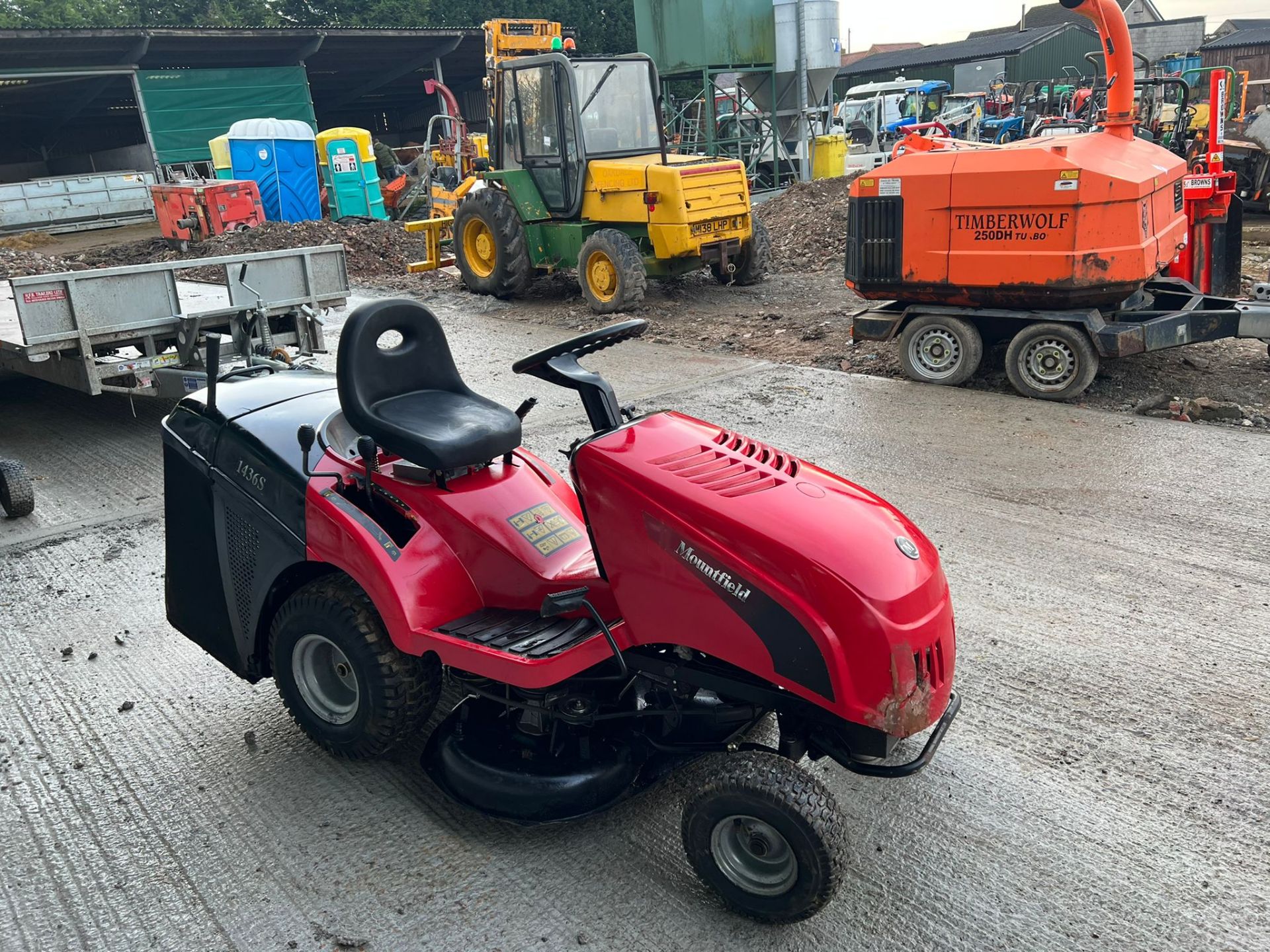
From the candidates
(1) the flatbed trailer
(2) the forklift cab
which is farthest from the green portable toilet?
(1) the flatbed trailer

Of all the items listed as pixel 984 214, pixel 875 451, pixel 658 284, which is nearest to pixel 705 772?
pixel 875 451

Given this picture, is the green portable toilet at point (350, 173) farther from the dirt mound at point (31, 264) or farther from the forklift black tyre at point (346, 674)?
the forklift black tyre at point (346, 674)

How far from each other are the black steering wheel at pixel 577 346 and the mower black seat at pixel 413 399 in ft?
0.92

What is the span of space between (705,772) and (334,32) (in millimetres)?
31324

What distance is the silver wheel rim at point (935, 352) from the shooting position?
7461 mm

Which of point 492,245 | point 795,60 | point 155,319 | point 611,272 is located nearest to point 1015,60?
point 795,60

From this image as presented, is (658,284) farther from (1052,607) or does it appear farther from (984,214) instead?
(1052,607)

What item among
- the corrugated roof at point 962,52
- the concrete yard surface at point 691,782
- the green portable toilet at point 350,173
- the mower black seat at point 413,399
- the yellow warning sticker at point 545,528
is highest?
the corrugated roof at point 962,52

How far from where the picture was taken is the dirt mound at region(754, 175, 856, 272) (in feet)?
44.5

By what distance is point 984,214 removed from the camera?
6867 mm

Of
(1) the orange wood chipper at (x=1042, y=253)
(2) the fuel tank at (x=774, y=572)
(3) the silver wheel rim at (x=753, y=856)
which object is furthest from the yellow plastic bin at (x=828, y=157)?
(3) the silver wheel rim at (x=753, y=856)

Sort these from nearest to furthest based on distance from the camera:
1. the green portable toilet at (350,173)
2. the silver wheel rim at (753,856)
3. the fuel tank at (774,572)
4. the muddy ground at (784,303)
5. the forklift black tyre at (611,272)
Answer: the fuel tank at (774,572) < the silver wheel rim at (753,856) < the muddy ground at (784,303) < the forklift black tyre at (611,272) < the green portable toilet at (350,173)

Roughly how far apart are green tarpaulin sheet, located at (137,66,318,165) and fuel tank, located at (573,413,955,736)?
2955cm

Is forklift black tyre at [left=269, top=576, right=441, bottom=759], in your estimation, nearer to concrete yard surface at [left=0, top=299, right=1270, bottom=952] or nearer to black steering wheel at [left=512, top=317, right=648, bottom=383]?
concrete yard surface at [left=0, top=299, right=1270, bottom=952]
